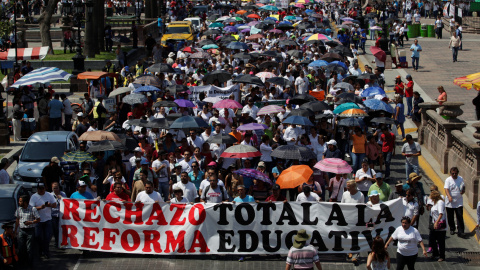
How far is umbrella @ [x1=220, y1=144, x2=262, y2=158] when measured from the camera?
1891cm

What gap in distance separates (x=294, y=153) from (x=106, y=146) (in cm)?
432

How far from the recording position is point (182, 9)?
7294 centimetres

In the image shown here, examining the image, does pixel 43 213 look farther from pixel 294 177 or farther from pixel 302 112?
pixel 302 112

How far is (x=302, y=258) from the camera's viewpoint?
540 inches

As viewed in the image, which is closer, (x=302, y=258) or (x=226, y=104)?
(x=302, y=258)

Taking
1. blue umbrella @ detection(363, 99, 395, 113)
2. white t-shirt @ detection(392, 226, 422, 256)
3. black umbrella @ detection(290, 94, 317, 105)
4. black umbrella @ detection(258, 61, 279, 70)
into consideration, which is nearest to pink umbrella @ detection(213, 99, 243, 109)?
black umbrella @ detection(290, 94, 317, 105)

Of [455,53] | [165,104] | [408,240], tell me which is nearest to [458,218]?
[408,240]

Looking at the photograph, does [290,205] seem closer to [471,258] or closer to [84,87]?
[471,258]

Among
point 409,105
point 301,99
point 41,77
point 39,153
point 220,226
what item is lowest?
point 409,105

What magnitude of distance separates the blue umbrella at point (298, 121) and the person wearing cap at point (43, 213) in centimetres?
721

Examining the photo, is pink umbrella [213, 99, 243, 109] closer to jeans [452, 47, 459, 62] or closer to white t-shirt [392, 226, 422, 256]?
white t-shirt [392, 226, 422, 256]

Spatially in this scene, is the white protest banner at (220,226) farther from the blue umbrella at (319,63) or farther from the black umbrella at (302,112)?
the blue umbrella at (319,63)

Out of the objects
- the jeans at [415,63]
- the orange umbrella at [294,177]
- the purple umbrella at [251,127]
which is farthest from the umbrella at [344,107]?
the jeans at [415,63]

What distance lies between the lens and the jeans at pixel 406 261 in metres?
14.7
